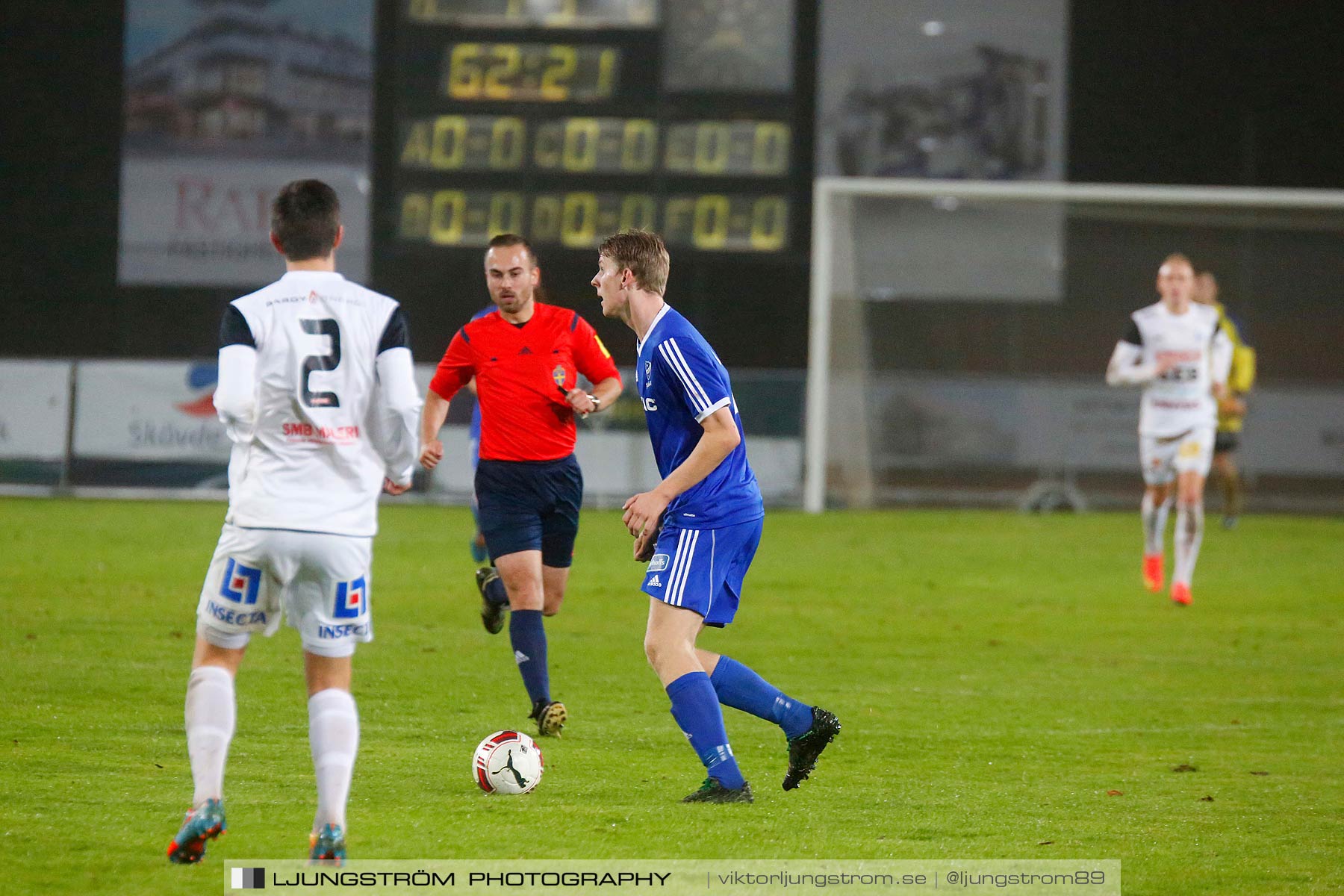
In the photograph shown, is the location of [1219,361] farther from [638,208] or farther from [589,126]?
[589,126]

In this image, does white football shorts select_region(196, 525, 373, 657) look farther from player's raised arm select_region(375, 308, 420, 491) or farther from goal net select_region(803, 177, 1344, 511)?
goal net select_region(803, 177, 1344, 511)

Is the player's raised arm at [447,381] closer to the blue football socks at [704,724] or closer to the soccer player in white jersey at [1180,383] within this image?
the blue football socks at [704,724]

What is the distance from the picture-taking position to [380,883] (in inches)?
172

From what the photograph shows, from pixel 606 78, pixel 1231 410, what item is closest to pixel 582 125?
pixel 606 78

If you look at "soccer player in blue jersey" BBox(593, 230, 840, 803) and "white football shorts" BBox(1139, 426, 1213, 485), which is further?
"white football shorts" BBox(1139, 426, 1213, 485)

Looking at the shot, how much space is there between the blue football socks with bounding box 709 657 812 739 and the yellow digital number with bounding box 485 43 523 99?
50.8ft

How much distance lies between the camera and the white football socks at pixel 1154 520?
41.9 feet

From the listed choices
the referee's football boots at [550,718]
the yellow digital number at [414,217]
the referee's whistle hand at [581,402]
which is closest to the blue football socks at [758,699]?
the referee's football boots at [550,718]

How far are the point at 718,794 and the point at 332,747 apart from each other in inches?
61.6

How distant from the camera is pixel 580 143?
20.4 m

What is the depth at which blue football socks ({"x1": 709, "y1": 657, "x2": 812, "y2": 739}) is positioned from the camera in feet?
18.9

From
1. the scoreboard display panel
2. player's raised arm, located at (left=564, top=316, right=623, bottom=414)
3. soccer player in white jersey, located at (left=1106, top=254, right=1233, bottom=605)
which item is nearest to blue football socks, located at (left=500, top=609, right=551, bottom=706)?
player's raised arm, located at (left=564, top=316, right=623, bottom=414)

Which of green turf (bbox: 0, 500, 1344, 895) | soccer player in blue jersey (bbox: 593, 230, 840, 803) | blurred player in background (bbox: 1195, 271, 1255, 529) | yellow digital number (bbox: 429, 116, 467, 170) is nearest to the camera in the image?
green turf (bbox: 0, 500, 1344, 895)

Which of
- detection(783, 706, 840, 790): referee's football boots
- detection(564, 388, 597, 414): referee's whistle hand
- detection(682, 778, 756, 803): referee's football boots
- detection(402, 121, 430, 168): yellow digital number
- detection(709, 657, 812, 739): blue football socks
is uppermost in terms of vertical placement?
detection(402, 121, 430, 168): yellow digital number
